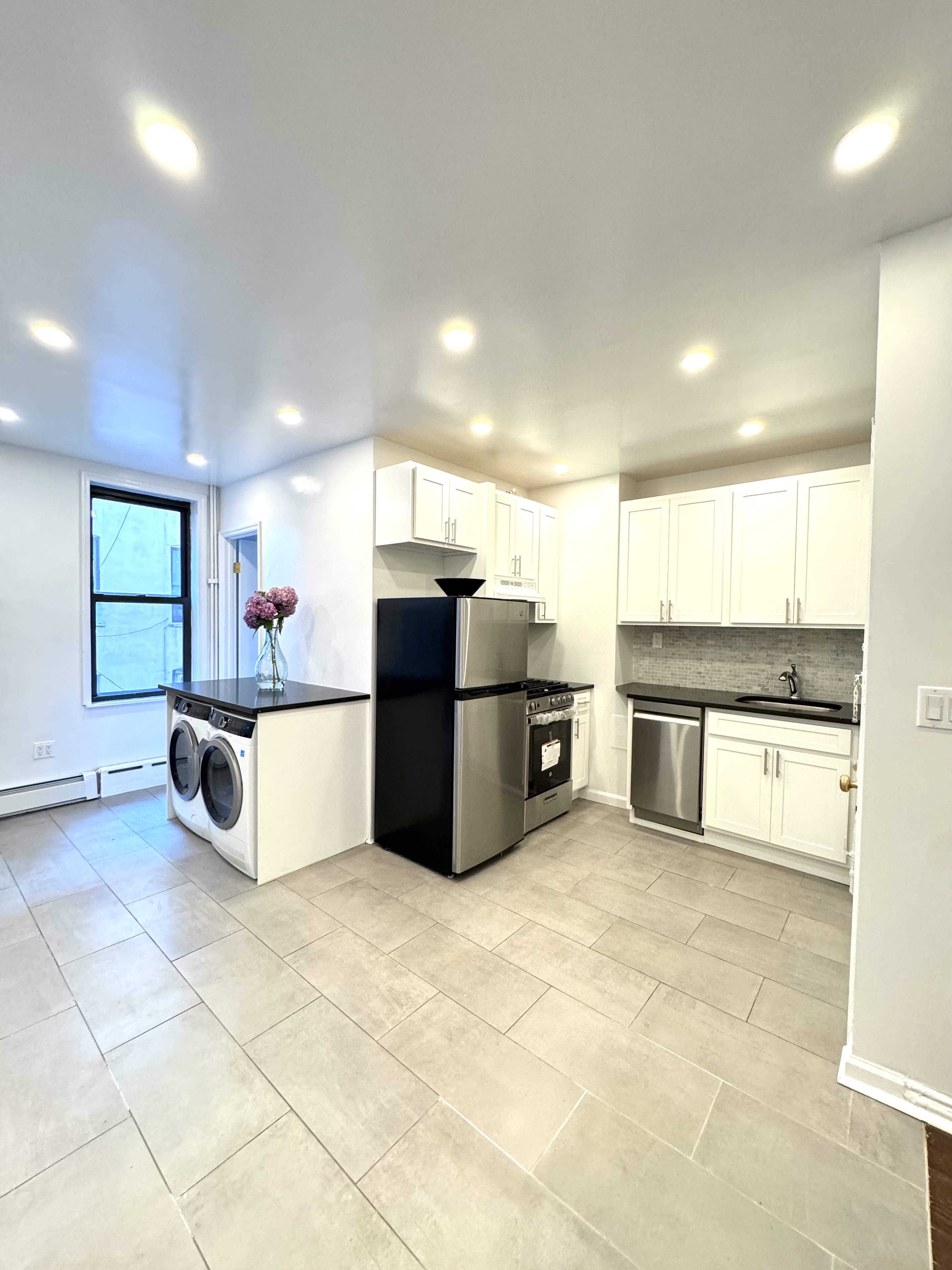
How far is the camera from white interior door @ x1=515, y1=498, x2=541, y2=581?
3.92 metres

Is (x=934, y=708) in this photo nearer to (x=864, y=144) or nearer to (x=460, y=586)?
(x=864, y=144)

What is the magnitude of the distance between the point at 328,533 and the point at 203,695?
1345mm

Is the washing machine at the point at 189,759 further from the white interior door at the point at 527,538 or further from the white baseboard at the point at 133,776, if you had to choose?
the white interior door at the point at 527,538

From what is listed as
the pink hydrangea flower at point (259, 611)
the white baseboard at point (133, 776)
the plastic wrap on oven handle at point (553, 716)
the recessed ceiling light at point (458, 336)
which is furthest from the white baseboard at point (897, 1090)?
the white baseboard at point (133, 776)

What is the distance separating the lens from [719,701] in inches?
137

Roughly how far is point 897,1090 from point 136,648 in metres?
5.38

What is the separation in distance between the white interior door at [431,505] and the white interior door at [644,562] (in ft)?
5.04

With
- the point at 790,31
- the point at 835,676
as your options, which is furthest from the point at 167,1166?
the point at 835,676

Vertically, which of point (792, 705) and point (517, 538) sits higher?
point (517, 538)

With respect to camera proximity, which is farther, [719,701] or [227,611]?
[227,611]

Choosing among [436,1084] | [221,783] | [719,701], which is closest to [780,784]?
[719,701]

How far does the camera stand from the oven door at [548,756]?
3500mm

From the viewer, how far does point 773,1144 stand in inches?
57.3

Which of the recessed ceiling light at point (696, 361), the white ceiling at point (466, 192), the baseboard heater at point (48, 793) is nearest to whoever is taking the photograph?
the white ceiling at point (466, 192)
